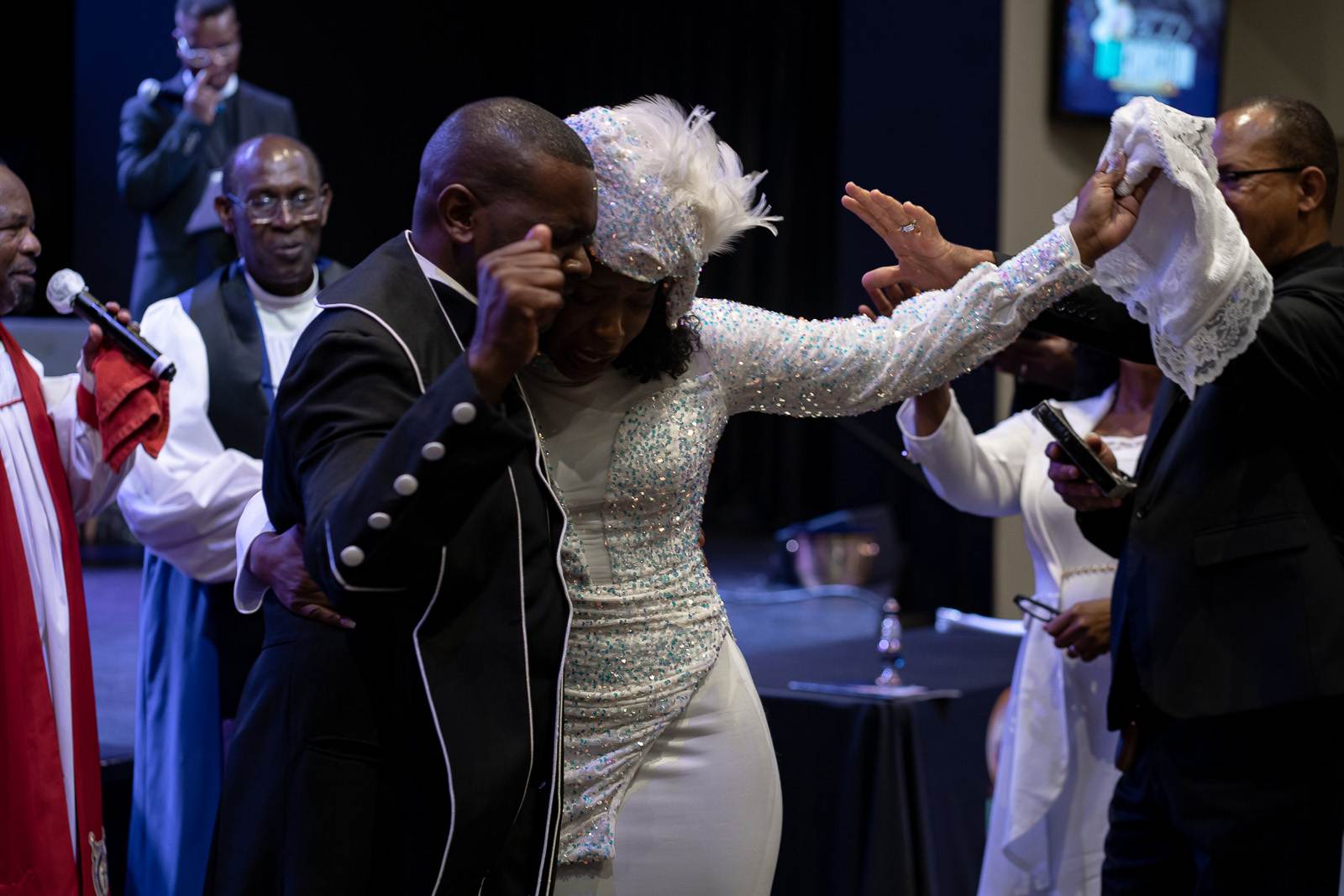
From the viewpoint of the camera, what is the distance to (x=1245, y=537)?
2545 mm

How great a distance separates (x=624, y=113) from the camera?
75.0 inches

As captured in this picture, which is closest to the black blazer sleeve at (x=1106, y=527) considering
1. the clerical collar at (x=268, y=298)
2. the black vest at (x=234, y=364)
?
the black vest at (x=234, y=364)

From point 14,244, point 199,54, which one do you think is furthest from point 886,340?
point 199,54

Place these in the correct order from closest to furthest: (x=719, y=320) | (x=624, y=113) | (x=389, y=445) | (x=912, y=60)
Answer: (x=389, y=445), (x=624, y=113), (x=719, y=320), (x=912, y=60)

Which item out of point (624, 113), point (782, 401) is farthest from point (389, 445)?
point (782, 401)

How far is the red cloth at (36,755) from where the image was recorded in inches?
95.7

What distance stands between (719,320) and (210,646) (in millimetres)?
1651

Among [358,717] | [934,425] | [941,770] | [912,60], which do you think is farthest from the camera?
[912,60]

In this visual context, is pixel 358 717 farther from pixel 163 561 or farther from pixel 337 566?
pixel 163 561

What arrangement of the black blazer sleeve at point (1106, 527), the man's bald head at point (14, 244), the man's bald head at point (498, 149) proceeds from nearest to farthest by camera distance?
the man's bald head at point (498, 149), the man's bald head at point (14, 244), the black blazer sleeve at point (1106, 527)

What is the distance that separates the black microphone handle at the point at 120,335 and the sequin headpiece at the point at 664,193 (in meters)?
1.12

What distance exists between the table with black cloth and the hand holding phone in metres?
0.90

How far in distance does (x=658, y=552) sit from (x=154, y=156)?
12.5 ft

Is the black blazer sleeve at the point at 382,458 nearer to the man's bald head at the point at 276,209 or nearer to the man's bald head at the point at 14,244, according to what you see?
the man's bald head at the point at 14,244
